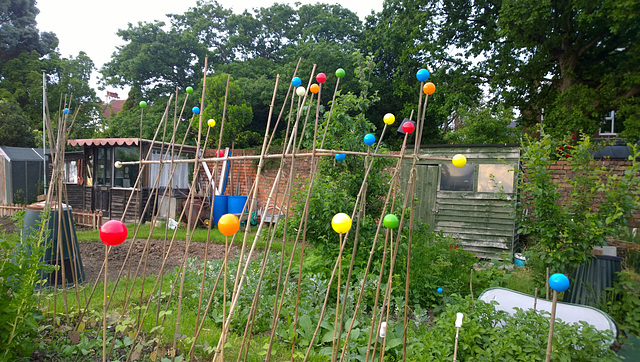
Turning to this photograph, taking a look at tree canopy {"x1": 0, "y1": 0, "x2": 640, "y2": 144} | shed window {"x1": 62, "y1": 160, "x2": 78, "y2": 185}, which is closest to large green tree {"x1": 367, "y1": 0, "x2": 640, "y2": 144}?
tree canopy {"x1": 0, "y1": 0, "x2": 640, "y2": 144}

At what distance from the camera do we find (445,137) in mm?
14719

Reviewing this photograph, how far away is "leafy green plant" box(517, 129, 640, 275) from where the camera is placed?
320 centimetres

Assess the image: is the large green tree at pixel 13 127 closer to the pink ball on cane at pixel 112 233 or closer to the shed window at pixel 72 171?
the shed window at pixel 72 171

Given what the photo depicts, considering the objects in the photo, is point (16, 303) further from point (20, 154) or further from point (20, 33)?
point (20, 33)

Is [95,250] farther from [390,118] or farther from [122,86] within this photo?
[122,86]

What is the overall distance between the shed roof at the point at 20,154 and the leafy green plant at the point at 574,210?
13452mm

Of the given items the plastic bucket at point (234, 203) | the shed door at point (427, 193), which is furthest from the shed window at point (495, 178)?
the plastic bucket at point (234, 203)

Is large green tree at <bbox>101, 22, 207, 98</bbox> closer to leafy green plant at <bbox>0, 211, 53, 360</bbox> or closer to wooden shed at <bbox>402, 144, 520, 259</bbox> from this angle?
wooden shed at <bbox>402, 144, 520, 259</bbox>

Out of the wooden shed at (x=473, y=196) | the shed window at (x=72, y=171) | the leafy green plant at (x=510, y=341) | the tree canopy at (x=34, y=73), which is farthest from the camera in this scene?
the tree canopy at (x=34, y=73)

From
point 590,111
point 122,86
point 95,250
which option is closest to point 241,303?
point 95,250

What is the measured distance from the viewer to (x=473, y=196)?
684 cm

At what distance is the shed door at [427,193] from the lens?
7199 mm

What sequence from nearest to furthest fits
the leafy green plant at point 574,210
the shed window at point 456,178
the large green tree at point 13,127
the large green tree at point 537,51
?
the leafy green plant at point 574,210 < the shed window at point 456,178 < the large green tree at point 537,51 < the large green tree at point 13,127

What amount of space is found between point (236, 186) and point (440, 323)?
789 cm
